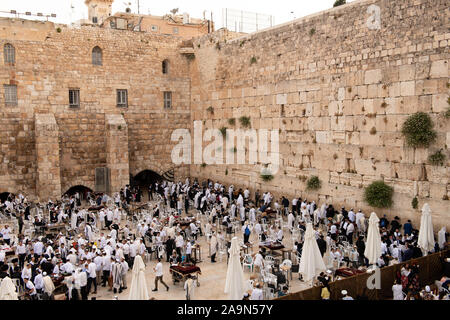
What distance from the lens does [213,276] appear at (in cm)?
1295

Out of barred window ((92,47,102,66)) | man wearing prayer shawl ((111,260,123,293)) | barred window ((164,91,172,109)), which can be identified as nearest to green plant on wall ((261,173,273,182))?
barred window ((164,91,172,109))

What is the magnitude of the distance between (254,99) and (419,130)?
8.94 metres

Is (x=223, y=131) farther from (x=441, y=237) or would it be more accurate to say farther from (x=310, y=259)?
(x=310, y=259)

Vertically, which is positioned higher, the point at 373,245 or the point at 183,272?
the point at 373,245

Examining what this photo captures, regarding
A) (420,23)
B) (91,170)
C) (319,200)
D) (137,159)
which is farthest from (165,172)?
(420,23)

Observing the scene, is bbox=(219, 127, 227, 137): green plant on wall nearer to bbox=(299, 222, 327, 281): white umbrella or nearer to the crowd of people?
the crowd of people

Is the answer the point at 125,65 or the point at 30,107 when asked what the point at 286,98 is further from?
the point at 30,107

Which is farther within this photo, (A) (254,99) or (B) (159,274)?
(A) (254,99)

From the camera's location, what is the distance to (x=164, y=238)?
14633mm

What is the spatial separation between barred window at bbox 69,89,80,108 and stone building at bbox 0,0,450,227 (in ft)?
0.25

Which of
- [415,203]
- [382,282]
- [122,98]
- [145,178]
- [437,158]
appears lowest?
[382,282]

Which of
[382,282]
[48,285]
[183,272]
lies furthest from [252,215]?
[48,285]

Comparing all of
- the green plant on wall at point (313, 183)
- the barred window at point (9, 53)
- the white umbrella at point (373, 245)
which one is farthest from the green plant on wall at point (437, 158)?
the barred window at point (9, 53)

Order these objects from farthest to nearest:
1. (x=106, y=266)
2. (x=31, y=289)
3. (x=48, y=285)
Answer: (x=106, y=266) < (x=48, y=285) < (x=31, y=289)
